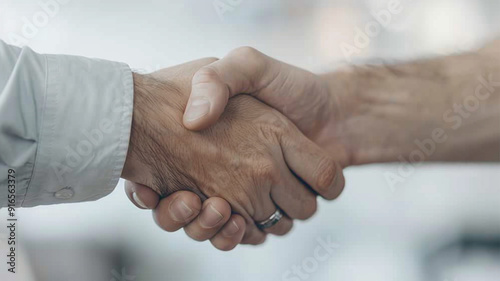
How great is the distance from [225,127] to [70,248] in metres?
1.32

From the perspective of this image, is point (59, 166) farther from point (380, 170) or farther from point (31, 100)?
point (380, 170)

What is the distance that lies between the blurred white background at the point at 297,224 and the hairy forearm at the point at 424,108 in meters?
0.74

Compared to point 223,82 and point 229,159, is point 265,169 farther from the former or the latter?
point 223,82

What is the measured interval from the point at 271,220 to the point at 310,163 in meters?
0.18

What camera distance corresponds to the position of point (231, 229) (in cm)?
127

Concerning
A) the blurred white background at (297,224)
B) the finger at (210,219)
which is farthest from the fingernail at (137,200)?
the blurred white background at (297,224)

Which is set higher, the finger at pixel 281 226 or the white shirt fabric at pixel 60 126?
the white shirt fabric at pixel 60 126

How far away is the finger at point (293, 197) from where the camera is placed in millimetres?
1311

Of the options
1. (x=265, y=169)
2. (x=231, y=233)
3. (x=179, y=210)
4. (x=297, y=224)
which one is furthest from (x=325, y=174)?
(x=297, y=224)

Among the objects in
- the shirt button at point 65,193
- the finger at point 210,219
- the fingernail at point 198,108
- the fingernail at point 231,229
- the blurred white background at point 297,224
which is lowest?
the blurred white background at point 297,224

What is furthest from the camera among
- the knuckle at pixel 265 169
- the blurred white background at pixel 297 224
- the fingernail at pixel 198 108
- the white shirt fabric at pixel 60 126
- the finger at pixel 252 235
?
the blurred white background at pixel 297 224

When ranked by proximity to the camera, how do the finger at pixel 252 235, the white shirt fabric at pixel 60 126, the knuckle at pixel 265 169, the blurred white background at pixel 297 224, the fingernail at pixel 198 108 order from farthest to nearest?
the blurred white background at pixel 297 224 → the finger at pixel 252 235 → the knuckle at pixel 265 169 → the fingernail at pixel 198 108 → the white shirt fabric at pixel 60 126

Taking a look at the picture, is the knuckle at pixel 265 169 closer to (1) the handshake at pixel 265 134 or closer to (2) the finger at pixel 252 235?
(1) the handshake at pixel 265 134

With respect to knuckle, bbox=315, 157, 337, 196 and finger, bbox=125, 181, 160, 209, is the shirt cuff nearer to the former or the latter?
finger, bbox=125, 181, 160, 209
